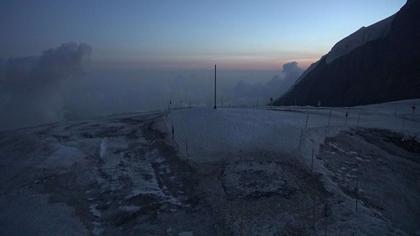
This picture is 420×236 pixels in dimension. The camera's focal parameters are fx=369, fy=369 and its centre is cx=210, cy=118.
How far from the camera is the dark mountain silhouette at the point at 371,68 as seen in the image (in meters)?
62.6

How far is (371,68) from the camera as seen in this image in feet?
232

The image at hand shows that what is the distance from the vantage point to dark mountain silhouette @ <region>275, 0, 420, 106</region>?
62.6 m

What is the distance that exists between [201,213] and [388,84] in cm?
5948

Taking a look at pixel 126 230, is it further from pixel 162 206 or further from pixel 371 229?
pixel 371 229

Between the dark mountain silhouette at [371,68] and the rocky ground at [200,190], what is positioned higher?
the dark mountain silhouette at [371,68]

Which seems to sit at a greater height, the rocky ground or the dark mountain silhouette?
the dark mountain silhouette

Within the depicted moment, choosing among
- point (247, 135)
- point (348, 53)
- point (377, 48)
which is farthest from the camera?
point (348, 53)

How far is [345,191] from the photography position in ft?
53.1

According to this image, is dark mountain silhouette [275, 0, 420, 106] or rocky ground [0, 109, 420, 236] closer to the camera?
rocky ground [0, 109, 420, 236]

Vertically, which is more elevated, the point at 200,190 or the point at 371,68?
the point at 371,68

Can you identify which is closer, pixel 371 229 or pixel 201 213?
pixel 371 229

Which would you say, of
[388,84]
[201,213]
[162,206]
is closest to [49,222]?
[162,206]

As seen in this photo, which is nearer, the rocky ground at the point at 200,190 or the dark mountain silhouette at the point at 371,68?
the rocky ground at the point at 200,190

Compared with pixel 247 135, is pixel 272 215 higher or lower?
lower
